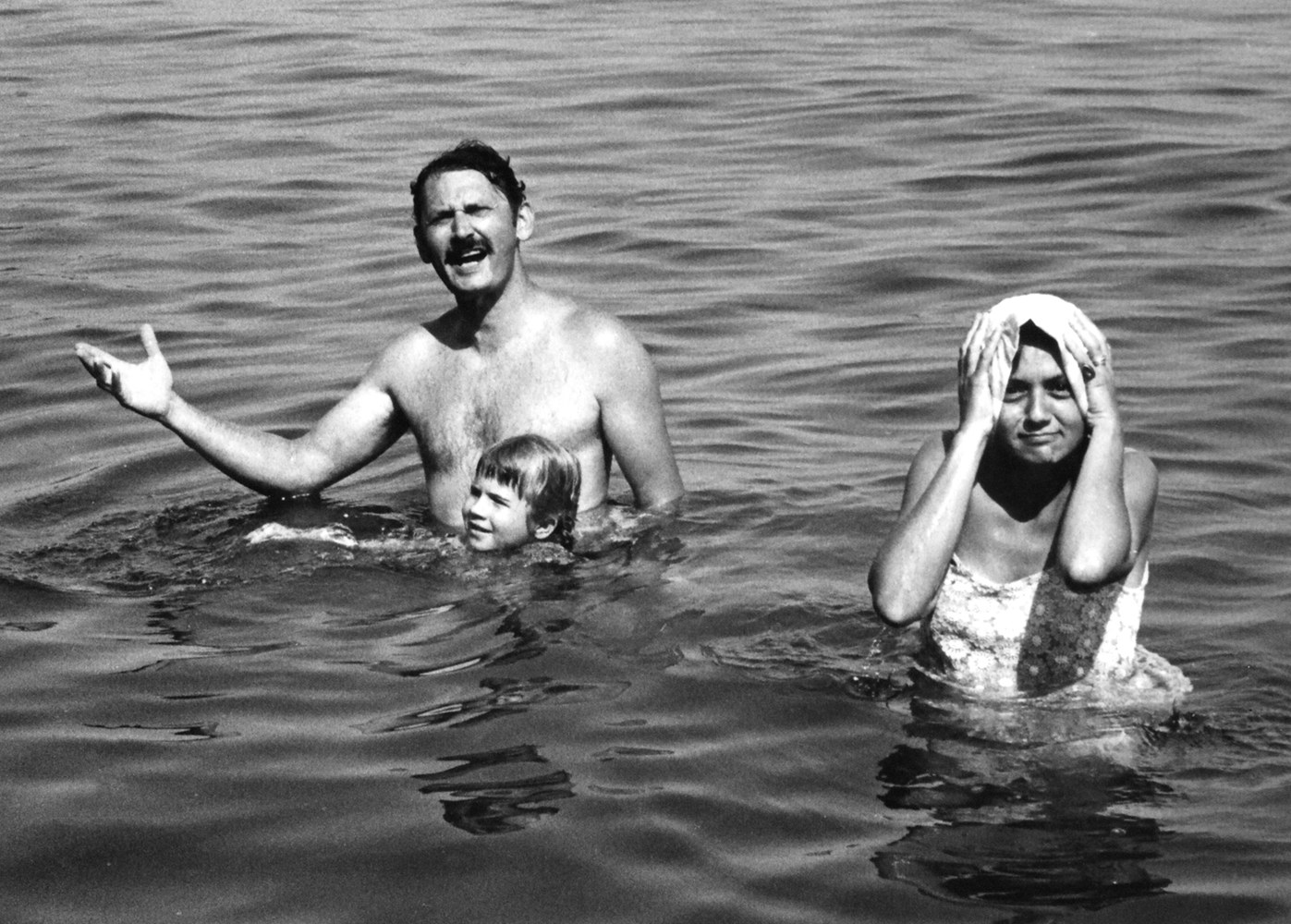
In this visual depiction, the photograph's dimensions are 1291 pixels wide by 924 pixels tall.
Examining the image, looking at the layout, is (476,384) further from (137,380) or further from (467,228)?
(137,380)

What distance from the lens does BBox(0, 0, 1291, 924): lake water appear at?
4812 millimetres

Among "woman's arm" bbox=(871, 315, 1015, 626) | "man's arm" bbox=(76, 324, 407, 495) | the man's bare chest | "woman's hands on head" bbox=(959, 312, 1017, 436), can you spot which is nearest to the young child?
the man's bare chest

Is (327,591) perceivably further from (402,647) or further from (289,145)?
(289,145)

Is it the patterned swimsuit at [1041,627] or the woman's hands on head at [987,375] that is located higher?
the woman's hands on head at [987,375]

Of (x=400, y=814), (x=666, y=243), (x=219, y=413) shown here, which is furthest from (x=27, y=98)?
(x=400, y=814)

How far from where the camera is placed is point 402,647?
6.16 m

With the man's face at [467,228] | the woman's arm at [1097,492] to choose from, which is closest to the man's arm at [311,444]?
the man's face at [467,228]

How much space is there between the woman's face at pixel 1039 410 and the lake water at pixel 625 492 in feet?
2.36

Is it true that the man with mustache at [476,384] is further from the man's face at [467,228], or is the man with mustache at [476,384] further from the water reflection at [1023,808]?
the water reflection at [1023,808]

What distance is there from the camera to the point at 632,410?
7137 mm

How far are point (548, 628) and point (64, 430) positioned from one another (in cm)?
346

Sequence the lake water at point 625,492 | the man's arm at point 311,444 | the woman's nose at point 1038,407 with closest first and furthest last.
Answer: the lake water at point 625,492
the woman's nose at point 1038,407
the man's arm at point 311,444

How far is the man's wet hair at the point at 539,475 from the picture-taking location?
22.3 ft

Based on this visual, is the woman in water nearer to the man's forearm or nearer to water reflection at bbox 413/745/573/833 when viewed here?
water reflection at bbox 413/745/573/833
